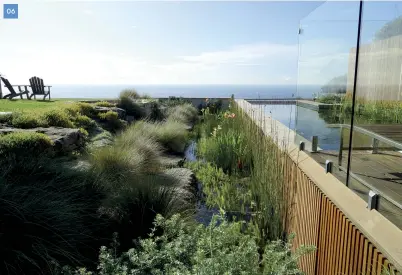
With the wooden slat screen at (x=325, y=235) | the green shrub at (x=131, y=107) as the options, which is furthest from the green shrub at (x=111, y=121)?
the wooden slat screen at (x=325, y=235)

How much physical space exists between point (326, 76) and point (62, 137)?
3.17m

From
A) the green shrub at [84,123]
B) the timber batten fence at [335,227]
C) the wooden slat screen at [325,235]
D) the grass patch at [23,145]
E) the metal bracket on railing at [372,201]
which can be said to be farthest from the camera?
the green shrub at [84,123]

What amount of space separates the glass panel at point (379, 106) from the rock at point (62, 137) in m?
3.31

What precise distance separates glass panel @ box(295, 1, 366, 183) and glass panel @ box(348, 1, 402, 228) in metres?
0.11

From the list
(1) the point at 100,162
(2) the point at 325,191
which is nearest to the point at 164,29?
(1) the point at 100,162

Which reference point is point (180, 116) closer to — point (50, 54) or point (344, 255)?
point (50, 54)

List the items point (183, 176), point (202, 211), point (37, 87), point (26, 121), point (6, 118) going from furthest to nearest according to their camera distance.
A: point (37, 87) → point (6, 118) → point (26, 121) → point (183, 176) → point (202, 211)

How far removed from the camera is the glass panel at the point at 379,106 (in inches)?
68.8

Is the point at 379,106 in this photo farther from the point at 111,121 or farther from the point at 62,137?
the point at 111,121

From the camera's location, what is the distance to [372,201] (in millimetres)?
1709

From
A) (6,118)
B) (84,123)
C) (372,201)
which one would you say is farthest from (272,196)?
(84,123)

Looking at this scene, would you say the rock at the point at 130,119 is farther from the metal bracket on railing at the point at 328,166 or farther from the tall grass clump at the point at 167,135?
the metal bracket on railing at the point at 328,166

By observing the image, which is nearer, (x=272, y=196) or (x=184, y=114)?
(x=272, y=196)

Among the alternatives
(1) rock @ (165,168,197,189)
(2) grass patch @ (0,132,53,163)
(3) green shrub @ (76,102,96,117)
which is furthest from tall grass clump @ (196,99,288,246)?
(3) green shrub @ (76,102,96,117)
